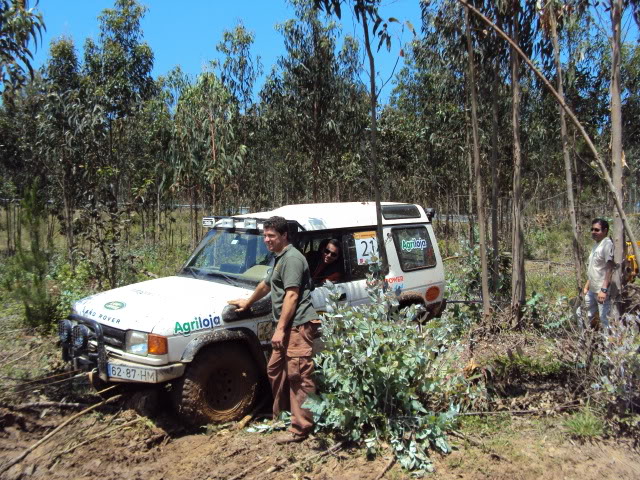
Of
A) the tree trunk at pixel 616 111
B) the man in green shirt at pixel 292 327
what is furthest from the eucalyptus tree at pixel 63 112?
the tree trunk at pixel 616 111

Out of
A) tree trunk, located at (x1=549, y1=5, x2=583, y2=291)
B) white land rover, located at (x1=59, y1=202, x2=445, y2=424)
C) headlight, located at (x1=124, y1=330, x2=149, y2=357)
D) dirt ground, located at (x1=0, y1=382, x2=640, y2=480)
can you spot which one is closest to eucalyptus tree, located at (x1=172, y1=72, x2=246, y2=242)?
A: white land rover, located at (x1=59, y1=202, x2=445, y2=424)

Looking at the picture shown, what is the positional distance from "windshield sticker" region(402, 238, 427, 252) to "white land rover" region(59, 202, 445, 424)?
0.94ft

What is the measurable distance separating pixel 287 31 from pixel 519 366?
31.0 feet

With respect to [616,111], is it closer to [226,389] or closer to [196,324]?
[196,324]

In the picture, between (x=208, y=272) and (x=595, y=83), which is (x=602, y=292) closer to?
(x=208, y=272)

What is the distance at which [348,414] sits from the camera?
398 cm

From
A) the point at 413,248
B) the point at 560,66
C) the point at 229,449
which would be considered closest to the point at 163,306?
the point at 229,449

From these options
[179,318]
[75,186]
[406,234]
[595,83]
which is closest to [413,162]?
[595,83]

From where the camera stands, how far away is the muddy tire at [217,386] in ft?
14.5

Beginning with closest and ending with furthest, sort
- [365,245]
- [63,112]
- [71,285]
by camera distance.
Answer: [365,245] → [71,285] → [63,112]

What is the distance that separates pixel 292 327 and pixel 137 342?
1273 mm

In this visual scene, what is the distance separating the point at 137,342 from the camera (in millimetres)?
4355

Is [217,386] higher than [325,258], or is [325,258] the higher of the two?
[325,258]

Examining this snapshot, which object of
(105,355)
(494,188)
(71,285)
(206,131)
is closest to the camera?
(105,355)
